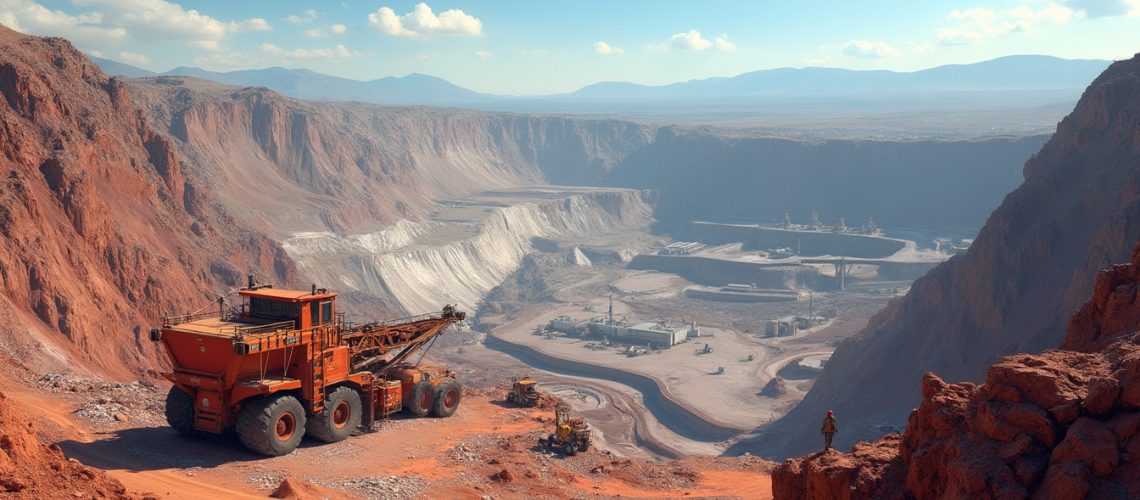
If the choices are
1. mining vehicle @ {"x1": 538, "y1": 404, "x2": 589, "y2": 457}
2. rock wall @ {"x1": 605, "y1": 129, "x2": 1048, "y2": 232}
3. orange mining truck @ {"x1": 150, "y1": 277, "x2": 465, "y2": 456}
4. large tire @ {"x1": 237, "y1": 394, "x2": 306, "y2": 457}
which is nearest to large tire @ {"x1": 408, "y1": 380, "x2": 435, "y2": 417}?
orange mining truck @ {"x1": 150, "y1": 277, "x2": 465, "y2": 456}

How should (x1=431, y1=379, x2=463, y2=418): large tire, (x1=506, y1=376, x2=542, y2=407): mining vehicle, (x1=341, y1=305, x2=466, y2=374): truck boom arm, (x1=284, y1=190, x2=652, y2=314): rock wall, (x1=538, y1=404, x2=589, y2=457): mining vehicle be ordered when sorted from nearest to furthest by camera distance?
1. (x1=538, y1=404, x2=589, y2=457): mining vehicle
2. (x1=341, y1=305, x2=466, y2=374): truck boom arm
3. (x1=431, y1=379, x2=463, y2=418): large tire
4. (x1=506, y1=376, x2=542, y2=407): mining vehicle
5. (x1=284, y1=190, x2=652, y2=314): rock wall

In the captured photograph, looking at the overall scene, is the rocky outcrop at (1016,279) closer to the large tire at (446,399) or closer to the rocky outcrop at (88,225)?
the large tire at (446,399)

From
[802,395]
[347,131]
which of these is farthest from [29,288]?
[347,131]

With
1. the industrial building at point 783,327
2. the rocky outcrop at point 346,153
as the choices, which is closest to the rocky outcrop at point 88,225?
the rocky outcrop at point 346,153

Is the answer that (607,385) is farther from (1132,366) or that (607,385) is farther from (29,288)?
(1132,366)

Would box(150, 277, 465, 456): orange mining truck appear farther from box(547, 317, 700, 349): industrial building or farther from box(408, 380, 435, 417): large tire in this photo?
box(547, 317, 700, 349): industrial building

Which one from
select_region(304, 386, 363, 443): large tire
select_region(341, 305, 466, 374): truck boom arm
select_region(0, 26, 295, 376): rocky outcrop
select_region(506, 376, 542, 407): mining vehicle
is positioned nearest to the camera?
select_region(304, 386, 363, 443): large tire

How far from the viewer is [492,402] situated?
98.5 ft

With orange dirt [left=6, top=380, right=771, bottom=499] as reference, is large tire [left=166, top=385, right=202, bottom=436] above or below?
above

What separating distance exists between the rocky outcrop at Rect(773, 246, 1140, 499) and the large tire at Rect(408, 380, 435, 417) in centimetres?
1351

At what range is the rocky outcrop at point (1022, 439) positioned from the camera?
1024cm

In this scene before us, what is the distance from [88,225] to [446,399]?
891 inches

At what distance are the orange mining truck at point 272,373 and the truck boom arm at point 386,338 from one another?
69 mm

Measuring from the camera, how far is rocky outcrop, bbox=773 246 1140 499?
403 inches
